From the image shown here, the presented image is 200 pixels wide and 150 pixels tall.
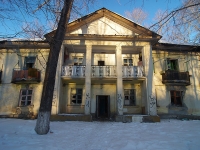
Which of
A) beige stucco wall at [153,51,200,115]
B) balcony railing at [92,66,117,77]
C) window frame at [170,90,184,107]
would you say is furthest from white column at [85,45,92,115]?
window frame at [170,90,184,107]

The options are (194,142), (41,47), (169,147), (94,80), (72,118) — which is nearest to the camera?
(169,147)

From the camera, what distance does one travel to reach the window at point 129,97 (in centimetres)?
1309

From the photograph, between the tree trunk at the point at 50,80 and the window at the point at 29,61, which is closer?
the tree trunk at the point at 50,80

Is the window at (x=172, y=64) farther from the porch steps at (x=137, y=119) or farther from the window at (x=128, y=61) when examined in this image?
the porch steps at (x=137, y=119)

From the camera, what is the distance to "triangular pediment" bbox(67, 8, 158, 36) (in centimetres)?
1208

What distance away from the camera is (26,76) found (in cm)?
1228

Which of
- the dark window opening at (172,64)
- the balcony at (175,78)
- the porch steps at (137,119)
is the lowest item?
the porch steps at (137,119)

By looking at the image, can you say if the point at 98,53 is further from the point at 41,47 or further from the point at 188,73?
the point at 188,73

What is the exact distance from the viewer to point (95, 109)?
41.5 feet

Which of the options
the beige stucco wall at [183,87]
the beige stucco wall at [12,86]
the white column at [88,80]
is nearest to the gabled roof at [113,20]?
the white column at [88,80]

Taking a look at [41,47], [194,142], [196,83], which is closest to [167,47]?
[196,83]

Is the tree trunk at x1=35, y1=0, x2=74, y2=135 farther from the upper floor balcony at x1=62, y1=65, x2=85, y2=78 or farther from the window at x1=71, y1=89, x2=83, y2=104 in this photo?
the window at x1=71, y1=89, x2=83, y2=104

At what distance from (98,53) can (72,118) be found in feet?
21.1

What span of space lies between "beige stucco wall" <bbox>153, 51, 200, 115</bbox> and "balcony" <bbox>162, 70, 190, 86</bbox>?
0.54 m
